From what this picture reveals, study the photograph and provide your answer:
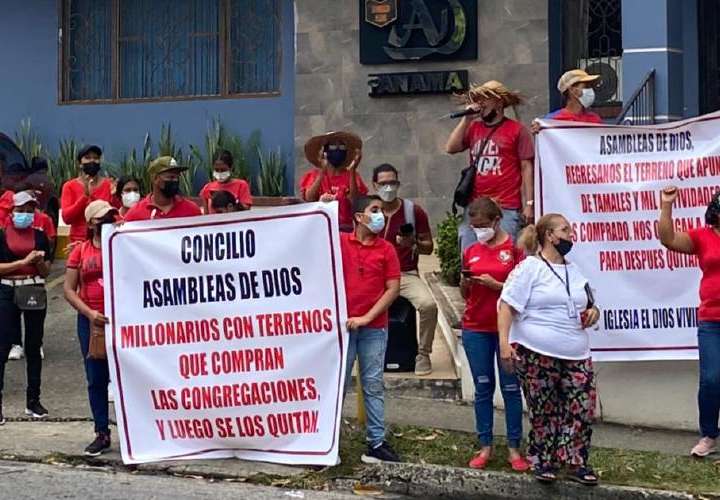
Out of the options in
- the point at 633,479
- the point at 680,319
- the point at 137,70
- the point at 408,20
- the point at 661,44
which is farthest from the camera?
the point at 137,70

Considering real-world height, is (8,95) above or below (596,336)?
above

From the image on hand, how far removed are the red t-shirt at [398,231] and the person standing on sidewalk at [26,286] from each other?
8.44 feet

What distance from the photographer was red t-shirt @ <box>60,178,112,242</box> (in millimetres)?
10711

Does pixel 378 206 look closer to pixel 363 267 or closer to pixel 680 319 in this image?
pixel 363 267

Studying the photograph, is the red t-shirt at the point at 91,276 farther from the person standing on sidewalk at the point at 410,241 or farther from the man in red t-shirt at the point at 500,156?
the man in red t-shirt at the point at 500,156

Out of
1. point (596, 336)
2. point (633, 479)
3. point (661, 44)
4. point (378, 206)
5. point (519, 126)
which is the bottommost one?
point (633, 479)

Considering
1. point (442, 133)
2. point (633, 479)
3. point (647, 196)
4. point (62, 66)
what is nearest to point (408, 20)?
point (442, 133)

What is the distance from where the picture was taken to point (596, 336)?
29.1 ft

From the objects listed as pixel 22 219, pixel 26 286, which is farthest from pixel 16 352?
pixel 22 219

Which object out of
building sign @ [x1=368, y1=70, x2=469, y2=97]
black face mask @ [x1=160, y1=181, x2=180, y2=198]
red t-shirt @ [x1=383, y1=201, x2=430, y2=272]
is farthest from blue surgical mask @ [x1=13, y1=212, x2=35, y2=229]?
building sign @ [x1=368, y1=70, x2=469, y2=97]

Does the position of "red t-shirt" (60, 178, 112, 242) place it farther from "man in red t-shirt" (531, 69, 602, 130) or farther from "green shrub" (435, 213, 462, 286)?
"man in red t-shirt" (531, 69, 602, 130)

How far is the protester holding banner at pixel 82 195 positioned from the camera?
10.7 meters

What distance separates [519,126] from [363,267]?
195 centimetres

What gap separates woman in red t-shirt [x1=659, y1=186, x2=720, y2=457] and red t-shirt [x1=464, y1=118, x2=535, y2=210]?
55.9 inches
